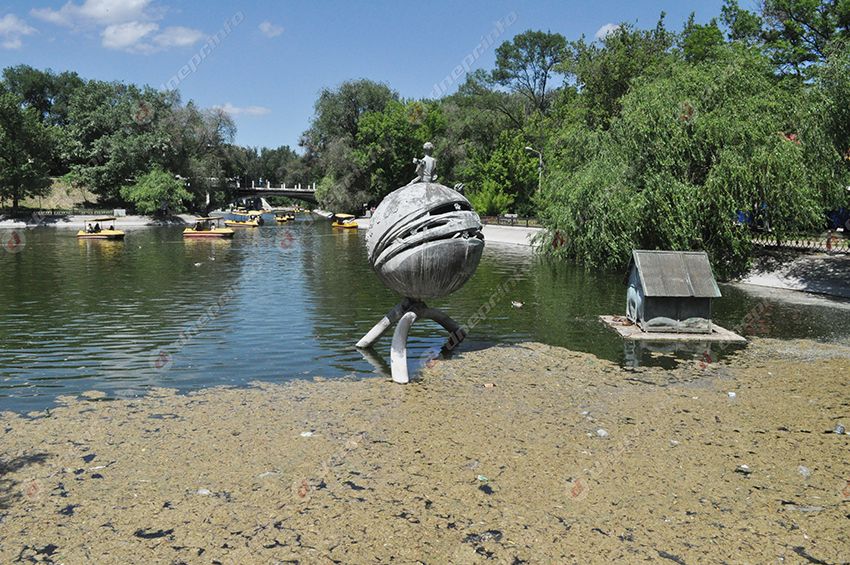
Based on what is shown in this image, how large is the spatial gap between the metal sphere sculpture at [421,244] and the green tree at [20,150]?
234 ft

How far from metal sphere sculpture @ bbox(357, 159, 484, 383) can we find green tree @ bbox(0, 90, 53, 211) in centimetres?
7144

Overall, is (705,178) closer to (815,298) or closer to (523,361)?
(815,298)

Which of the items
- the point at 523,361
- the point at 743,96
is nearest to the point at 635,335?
the point at 523,361

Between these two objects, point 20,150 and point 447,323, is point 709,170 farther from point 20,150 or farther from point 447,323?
point 20,150

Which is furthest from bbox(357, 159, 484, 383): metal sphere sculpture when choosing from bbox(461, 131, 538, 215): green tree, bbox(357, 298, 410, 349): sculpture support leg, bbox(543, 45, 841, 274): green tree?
bbox(461, 131, 538, 215): green tree

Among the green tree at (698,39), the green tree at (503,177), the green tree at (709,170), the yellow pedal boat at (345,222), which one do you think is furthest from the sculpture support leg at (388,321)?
the yellow pedal boat at (345,222)

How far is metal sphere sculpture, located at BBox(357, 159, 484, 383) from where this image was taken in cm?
1391

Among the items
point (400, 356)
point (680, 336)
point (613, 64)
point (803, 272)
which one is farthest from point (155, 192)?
point (680, 336)

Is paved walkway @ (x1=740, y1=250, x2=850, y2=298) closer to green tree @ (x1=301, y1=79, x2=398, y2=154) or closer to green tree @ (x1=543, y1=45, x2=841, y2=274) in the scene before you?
green tree @ (x1=543, y1=45, x2=841, y2=274)

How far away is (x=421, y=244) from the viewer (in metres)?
14.0

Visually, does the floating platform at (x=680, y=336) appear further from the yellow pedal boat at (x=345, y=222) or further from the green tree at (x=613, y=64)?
the yellow pedal boat at (x=345, y=222)

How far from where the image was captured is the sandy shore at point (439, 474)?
7.38m

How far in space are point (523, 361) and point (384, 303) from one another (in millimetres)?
9155

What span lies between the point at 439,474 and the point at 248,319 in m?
13.2
